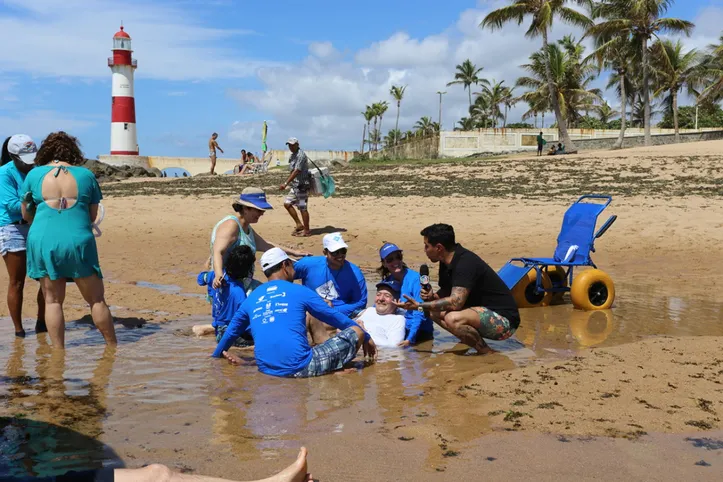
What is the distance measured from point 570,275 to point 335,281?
3470mm

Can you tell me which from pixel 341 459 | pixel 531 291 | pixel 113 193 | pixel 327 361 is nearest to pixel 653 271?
pixel 531 291

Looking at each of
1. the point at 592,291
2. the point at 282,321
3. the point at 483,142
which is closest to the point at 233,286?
the point at 282,321

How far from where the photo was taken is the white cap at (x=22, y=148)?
6.51m

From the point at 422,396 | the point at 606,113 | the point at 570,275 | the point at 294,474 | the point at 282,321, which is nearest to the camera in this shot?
the point at 294,474

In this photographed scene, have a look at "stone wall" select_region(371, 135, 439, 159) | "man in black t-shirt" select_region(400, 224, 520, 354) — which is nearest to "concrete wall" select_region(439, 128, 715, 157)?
"stone wall" select_region(371, 135, 439, 159)

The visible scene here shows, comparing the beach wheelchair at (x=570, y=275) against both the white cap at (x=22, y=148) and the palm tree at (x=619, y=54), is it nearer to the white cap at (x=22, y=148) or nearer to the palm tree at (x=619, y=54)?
the white cap at (x=22, y=148)

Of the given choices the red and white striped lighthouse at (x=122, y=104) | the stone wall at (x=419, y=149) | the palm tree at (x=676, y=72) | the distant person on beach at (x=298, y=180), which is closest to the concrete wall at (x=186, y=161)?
the red and white striped lighthouse at (x=122, y=104)

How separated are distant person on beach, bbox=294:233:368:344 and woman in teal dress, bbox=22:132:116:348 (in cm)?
192

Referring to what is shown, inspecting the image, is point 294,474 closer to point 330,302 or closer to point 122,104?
point 330,302

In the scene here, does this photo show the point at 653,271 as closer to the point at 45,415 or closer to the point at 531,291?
the point at 531,291

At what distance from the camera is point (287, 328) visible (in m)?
5.32

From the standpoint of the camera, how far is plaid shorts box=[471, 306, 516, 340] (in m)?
6.15

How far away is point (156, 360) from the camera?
610 centimetres

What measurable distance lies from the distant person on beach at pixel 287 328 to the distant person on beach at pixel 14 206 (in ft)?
8.05
